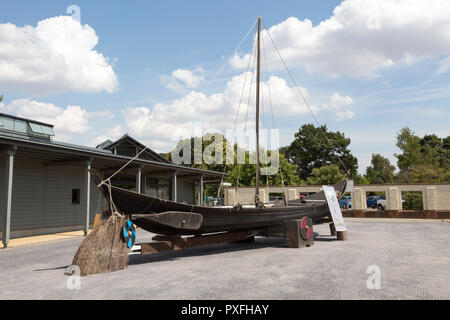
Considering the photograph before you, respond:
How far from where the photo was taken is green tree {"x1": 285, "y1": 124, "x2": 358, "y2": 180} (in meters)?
53.0

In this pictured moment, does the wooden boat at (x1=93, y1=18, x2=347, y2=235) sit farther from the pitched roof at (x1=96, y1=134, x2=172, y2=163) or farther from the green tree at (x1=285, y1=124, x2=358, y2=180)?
the green tree at (x1=285, y1=124, x2=358, y2=180)

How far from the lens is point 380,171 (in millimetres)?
73312

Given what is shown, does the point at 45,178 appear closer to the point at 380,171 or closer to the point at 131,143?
the point at 131,143

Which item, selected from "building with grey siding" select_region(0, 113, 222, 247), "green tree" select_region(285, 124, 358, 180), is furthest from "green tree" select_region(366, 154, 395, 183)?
"building with grey siding" select_region(0, 113, 222, 247)

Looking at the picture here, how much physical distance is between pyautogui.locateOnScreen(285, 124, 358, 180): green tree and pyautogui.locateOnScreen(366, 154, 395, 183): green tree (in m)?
8.83

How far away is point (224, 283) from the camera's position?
532 centimetres

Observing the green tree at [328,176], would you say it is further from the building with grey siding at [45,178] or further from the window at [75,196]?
the window at [75,196]

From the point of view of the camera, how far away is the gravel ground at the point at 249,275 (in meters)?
4.76

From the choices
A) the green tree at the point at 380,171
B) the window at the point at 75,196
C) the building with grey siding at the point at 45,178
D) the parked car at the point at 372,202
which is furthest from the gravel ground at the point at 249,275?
the green tree at the point at 380,171

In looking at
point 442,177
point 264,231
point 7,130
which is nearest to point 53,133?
point 7,130

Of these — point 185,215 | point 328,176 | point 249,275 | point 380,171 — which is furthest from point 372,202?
point 380,171

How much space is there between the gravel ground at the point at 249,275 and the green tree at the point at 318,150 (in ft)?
148
